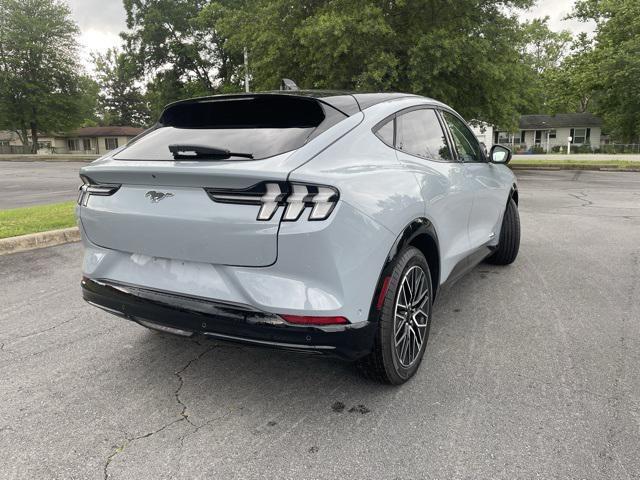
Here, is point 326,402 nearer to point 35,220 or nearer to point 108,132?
point 35,220

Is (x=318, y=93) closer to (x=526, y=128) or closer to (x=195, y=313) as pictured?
(x=195, y=313)

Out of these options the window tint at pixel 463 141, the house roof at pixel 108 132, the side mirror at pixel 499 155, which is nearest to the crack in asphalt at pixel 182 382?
the window tint at pixel 463 141

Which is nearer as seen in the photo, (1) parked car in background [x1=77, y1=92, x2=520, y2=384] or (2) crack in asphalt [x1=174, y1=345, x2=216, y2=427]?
(1) parked car in background [x1=77, y1=92, x2=520, y2=384]

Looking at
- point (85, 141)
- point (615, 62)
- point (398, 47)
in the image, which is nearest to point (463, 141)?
point (398, 47)

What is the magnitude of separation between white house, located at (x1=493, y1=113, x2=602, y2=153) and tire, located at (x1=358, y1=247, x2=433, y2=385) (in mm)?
50797

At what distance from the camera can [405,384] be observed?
2.84 m

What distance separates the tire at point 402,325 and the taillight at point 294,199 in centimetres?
58

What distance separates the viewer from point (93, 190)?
108 inches

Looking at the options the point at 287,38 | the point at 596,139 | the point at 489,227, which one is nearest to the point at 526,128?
the point at 596,139

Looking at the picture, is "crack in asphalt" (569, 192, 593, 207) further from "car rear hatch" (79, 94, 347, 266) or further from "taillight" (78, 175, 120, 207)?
"taillight" (78, 175, 120, 207)

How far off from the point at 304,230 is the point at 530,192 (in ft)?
40.5

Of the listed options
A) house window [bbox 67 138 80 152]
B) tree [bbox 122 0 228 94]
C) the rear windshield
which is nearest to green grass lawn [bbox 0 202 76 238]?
the rear windshield

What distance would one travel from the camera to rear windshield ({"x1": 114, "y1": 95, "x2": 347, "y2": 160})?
8.02 ft

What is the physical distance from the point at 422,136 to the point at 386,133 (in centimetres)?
54
